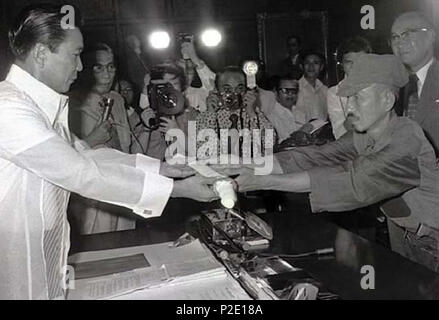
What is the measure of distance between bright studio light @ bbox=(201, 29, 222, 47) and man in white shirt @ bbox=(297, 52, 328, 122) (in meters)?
1.59

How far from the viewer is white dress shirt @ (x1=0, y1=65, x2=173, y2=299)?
3.92 ft

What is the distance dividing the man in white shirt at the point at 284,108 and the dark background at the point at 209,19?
1496 millimetres

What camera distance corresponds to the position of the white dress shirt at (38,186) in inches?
47.0

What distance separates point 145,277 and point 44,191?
0.37 m

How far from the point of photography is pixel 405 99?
2699 mm

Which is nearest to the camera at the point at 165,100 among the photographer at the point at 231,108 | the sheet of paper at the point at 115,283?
the photographer at the point at 231,108

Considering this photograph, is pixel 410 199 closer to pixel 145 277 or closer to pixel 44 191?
pixel 145 277

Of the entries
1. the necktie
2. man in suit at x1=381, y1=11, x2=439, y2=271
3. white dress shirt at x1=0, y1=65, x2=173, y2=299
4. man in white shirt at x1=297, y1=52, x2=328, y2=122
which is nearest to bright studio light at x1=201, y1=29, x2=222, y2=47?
man in white shirt at x1=297, y1=52, x2=328, y2=122

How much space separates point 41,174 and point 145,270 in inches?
16.0

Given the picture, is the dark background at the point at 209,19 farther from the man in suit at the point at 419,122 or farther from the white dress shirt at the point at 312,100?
the man in suit at the point at 419,122

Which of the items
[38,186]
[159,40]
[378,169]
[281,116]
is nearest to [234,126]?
[281,116]

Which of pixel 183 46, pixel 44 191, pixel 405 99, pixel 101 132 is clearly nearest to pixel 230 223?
pixel 44 191

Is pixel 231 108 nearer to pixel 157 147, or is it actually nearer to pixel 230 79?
pixel 230 79

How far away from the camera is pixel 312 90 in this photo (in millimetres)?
4340
